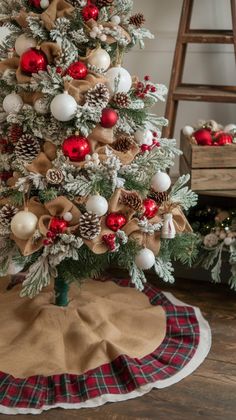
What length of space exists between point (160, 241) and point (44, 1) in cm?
81

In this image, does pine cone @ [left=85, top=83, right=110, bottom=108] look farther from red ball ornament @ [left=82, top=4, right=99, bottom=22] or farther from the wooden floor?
the wooden floor

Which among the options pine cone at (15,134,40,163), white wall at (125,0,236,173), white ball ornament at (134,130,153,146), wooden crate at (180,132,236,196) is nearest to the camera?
pine cone at (15,134,40,163)

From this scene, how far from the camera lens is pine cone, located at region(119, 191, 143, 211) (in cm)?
155

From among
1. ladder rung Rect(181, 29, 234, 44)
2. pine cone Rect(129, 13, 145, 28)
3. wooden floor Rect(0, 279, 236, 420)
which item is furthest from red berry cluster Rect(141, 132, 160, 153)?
wooden floor Rect(0, 279, 236, 420)

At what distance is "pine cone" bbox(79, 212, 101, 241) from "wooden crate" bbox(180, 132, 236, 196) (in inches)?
23.7

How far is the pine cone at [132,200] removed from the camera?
1.55m

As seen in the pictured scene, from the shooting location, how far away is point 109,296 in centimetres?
199

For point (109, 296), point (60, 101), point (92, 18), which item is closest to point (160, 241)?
point (109, 296)

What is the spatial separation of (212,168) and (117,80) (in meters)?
0.63

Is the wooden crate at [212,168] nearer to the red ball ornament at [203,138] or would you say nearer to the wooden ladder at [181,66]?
the red ball ornament at [203,138]

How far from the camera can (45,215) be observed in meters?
1.53

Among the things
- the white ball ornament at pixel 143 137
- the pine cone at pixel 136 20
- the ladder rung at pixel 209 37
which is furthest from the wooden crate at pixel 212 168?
the pine cone at pixel 136 20

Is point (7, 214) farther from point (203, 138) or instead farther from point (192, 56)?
point (192, 56)

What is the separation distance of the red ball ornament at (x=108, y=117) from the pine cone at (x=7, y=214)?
14.6 inches
